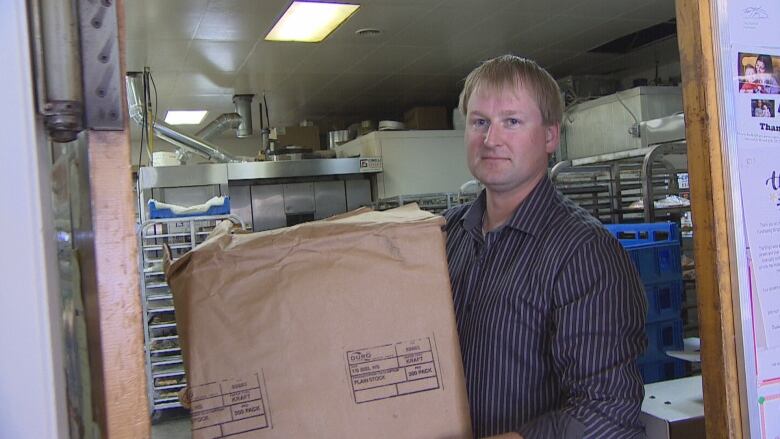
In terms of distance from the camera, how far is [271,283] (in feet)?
2.81

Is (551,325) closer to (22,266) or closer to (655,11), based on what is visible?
(22,266)

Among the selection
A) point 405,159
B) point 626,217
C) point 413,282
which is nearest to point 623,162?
point 626,217

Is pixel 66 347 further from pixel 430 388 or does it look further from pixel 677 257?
pixel 677 257

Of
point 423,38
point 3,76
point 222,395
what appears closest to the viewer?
point 3,76

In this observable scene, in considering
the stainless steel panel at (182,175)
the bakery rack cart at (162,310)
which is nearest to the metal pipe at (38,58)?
the bakery rack cart at (162,310)

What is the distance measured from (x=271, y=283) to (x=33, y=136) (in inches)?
15.5

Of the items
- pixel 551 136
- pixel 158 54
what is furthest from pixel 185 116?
pixel 551 136

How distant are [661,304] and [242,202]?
16.5 ft

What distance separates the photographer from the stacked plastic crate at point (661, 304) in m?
2.36

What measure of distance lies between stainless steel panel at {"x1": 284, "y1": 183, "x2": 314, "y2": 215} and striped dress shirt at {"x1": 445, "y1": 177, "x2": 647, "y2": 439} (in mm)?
5487

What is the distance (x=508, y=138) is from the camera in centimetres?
135

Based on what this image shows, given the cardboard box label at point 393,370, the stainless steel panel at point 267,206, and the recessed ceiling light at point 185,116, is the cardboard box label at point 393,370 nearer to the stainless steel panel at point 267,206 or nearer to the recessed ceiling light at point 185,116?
the stainless steel panel at point 267,206

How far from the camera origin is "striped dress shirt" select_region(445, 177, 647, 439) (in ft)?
3.57

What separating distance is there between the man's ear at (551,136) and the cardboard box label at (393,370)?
70 cm
